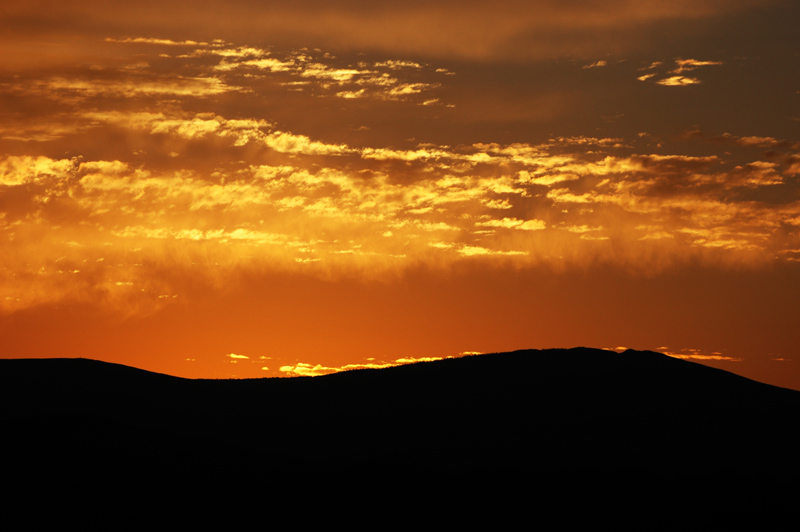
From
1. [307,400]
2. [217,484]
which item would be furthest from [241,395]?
[217,484]

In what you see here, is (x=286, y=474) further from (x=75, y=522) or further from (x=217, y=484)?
(x=75, y=522)

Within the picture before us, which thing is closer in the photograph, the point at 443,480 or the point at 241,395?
the point at 443,480

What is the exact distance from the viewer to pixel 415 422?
87.8 metres

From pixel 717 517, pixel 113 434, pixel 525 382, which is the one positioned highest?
pixel 525 382

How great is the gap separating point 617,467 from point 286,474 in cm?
2767

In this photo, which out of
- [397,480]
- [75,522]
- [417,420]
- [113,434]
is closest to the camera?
[75,522]

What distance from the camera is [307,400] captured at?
97188mm

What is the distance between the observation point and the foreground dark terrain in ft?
224

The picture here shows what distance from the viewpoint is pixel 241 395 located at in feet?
325

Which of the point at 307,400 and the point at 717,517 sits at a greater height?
the point at 307,400

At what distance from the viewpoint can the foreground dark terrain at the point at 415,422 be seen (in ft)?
224

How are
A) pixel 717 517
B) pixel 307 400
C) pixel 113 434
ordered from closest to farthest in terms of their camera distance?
pixel 717 517 → pixel 113 434 → pixel 307 400

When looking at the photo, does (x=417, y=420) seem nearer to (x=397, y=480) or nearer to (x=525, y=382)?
(x=525, y=382)

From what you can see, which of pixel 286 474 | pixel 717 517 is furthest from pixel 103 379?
pixel 717 517
